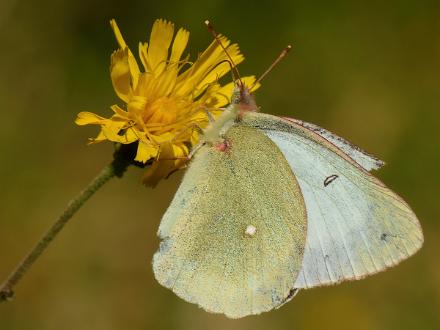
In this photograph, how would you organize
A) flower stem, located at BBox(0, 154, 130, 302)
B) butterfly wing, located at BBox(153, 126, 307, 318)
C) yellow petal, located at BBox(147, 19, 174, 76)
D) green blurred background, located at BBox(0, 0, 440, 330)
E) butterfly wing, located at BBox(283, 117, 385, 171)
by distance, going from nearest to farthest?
flower stem, located at BBox(0, 154, 130, 302) → butterfly wing, located at BBox(153, 126, 307, 318) → butterfly wing, located at BBox(283, 117, 385, 171) → yellow petal, located at BBox(147, 19, 174, 76) → green blurred background, located at BBox(0, 0, 440, 330)

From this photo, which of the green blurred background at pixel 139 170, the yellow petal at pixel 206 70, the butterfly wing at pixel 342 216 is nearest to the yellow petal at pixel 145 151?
the yellow petal at pixel 206 70

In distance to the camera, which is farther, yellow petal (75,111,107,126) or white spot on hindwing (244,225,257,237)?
white spot on hindwing (244,225,257,237)

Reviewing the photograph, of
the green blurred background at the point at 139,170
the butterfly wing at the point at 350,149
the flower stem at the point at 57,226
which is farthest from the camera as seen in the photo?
the green blurred background at the point at 139,170

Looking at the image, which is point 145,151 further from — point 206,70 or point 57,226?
point 206,70

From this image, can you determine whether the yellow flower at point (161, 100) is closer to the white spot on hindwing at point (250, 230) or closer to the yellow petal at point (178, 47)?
the yellow petal at point (178, 47)

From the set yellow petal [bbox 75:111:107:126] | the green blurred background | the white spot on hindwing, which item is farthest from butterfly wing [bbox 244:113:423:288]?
the green blurred background

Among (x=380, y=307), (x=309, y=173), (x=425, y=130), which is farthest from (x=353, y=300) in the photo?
(x=309, y=173)

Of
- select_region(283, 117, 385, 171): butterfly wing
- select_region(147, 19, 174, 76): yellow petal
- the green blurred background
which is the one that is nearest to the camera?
select_region(283, 117, 385, 171): butterfly wing

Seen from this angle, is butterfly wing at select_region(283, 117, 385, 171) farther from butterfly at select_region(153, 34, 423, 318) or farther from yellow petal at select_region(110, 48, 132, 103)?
yellow petal at select_region(110, 48, 132, 103)
